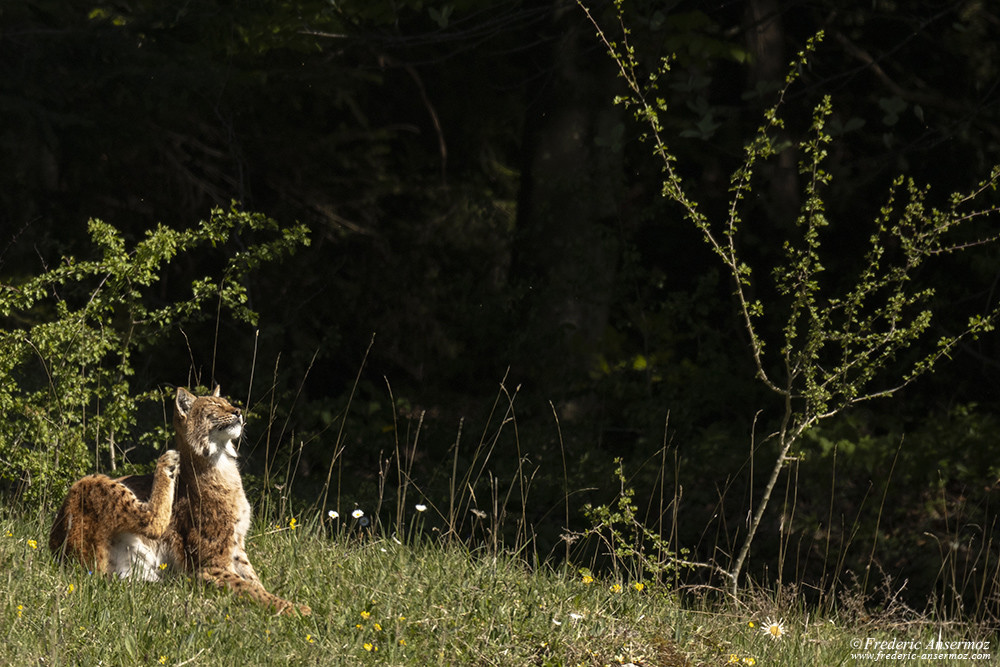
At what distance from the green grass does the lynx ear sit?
63cm

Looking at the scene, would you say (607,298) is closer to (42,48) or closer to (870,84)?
(870,84)

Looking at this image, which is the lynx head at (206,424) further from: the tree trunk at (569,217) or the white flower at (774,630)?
the tree trunk at (569,217)

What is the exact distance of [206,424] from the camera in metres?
4.45

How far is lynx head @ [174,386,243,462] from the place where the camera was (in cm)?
443

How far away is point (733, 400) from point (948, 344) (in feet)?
13.2

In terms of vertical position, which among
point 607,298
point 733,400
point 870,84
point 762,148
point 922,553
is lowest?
point 922,553

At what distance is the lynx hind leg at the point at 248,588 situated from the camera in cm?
426

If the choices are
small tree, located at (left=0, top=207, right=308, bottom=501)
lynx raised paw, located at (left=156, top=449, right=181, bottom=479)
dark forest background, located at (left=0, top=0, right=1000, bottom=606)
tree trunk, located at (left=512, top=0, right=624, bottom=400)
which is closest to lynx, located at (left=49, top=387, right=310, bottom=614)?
lynx raised paw, located at (left=156, top=449, right=181, bottom=479)

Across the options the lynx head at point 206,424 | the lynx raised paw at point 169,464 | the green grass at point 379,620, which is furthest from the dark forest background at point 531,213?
the lynx raised paw at point 169,464

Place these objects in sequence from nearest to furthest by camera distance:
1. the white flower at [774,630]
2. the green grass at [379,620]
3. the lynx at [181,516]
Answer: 1. the green grass at [379,620]
2. the lynx at [181,516]
3. the white flower at [774,630]

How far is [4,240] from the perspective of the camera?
422 inches

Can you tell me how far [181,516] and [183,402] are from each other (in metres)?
0.43

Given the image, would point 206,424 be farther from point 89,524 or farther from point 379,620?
point 379,620

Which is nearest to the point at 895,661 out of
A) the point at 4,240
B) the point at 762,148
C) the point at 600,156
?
the point at 762,148
